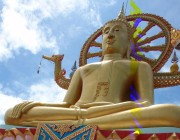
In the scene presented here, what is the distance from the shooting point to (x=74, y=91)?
5855 mm

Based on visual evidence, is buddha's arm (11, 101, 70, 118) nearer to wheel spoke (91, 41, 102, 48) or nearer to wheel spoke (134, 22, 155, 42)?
wheel spoke (91, 41, 102, 48)

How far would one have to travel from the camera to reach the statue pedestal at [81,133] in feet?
13.0

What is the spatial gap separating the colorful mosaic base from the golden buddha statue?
0.85ft

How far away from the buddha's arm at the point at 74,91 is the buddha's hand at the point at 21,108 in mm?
783

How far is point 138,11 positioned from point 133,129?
3.18 m

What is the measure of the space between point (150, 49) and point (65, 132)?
2734 millimetres

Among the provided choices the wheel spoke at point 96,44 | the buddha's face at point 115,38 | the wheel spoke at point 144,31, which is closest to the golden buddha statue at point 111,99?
the buddha's face at point 115,38

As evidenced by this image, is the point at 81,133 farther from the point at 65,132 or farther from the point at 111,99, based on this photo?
the point at 111,99

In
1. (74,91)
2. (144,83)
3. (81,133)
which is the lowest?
(81,133)

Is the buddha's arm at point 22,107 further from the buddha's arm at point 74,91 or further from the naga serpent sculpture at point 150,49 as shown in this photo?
the naga serpent sculpture at point 150,49

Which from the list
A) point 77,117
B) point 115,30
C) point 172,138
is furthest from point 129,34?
point 172,138

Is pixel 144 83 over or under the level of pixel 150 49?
under

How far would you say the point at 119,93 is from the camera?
17.8ft

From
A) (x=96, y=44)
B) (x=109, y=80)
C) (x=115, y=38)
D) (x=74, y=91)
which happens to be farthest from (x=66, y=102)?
(x=96, y=44)
